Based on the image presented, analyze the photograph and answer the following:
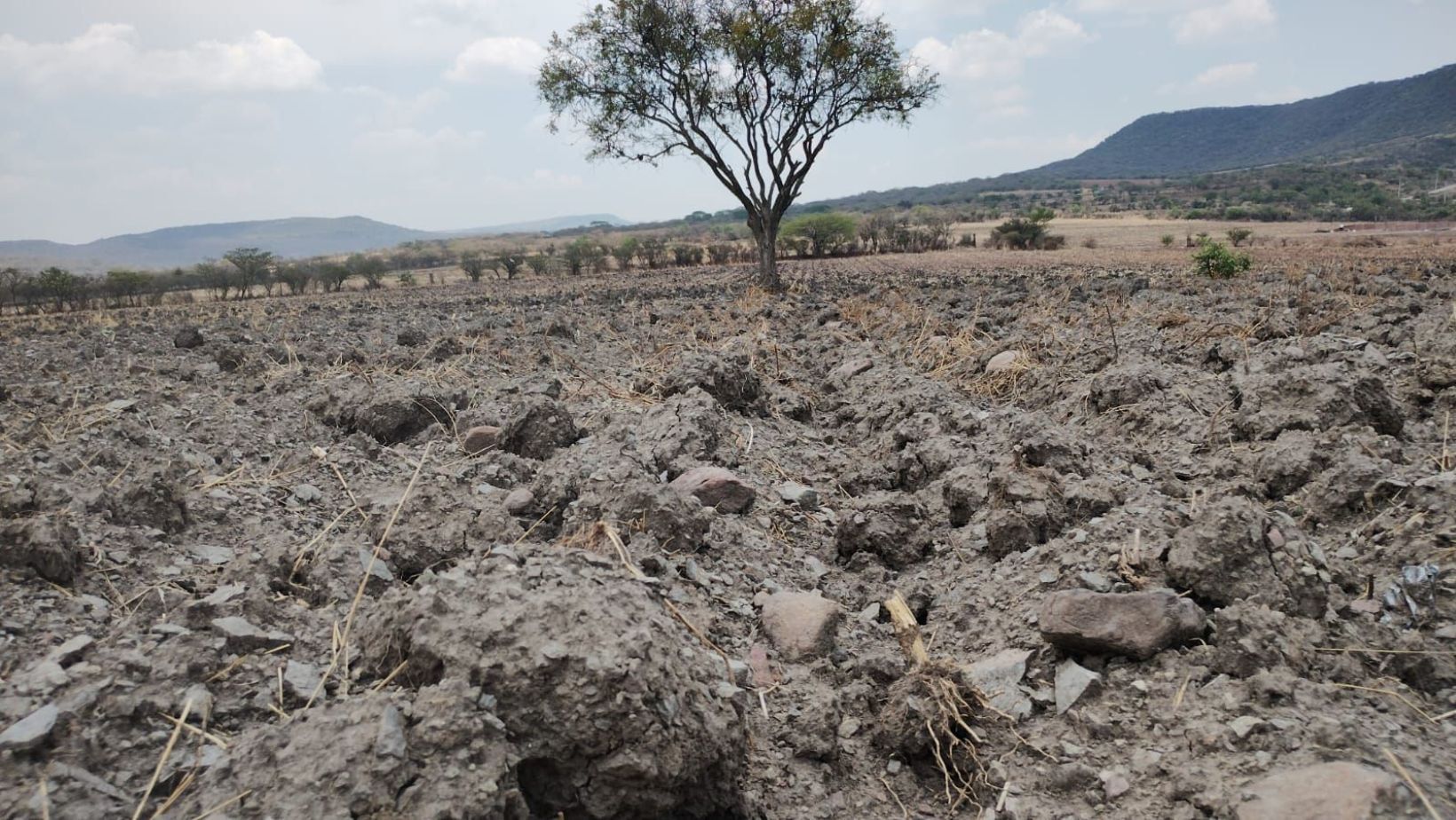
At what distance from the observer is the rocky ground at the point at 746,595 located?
6.63 ft

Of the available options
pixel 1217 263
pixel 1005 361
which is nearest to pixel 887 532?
pixel 1005 361

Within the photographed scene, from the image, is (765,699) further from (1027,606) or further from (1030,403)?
(1030,403)

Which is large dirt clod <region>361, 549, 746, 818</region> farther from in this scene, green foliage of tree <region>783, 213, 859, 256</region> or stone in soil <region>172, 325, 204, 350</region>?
green foliage of tree <region>783, 213, 859, 256</region>

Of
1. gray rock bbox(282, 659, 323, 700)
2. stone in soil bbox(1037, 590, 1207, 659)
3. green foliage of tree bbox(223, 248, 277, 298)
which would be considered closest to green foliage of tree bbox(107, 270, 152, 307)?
green foliage of tree bbox(223, 248, 277, 298)

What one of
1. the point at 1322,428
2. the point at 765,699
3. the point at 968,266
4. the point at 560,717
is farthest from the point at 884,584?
the point at 968,266

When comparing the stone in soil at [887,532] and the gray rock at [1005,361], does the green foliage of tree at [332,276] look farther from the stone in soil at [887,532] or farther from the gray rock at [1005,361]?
the stone in soil at [887,532]

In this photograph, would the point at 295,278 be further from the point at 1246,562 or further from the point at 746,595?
the point at 1246,562

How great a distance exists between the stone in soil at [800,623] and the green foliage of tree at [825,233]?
33.1m

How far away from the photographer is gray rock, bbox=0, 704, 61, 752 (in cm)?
184

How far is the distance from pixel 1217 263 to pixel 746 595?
13.9m

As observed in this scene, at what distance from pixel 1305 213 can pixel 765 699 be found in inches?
2835

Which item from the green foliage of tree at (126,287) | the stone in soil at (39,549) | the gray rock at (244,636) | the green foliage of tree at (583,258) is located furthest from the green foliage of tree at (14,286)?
the gray rock at (244,636)

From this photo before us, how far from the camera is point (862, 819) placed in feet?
7.96

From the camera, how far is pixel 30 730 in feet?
6.17
